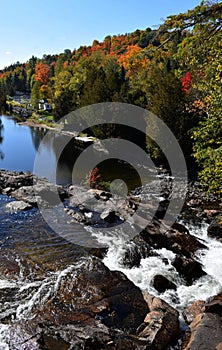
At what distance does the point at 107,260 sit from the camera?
1179 cm

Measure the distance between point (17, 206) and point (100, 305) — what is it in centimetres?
982

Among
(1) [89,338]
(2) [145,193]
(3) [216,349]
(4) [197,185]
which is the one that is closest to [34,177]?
(2) [145,193]

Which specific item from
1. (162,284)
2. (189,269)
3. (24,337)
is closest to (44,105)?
(189,269)

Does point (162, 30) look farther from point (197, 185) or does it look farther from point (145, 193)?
point (197, 185)

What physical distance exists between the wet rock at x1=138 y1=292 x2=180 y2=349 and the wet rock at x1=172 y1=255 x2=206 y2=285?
2.30 metres

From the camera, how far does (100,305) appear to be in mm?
8781

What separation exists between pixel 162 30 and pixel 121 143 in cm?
3058

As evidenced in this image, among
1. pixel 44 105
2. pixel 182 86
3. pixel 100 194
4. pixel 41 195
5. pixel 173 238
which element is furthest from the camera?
pixel 44 105

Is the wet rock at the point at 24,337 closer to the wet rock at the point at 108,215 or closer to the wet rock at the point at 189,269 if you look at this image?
the wet rock at the point at 189,269

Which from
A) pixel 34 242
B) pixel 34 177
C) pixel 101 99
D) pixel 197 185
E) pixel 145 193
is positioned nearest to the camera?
pixel 34 242

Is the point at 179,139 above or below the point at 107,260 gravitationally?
above

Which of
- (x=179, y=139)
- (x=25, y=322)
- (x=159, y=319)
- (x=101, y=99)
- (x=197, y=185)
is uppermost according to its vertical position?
(x=101, y=99)

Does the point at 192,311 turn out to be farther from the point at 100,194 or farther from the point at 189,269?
the point at 100,194

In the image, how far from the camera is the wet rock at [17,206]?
16531 millimetres
